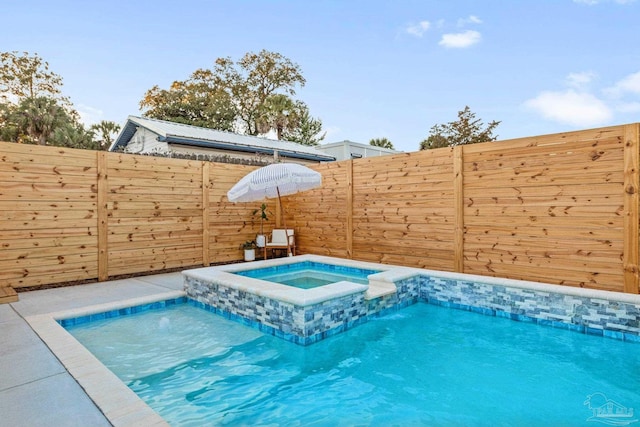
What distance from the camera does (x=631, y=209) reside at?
4.62m

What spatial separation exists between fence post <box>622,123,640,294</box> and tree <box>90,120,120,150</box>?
21613 mm

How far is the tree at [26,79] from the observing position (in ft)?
73.7

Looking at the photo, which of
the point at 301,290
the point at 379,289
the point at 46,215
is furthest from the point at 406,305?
the point at 46,215

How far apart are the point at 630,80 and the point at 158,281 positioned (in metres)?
13.5

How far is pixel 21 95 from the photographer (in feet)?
74.6

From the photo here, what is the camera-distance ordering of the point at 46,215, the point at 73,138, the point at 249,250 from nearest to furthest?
the point at 46,215 → the point at 249,250 → the point at 73,138

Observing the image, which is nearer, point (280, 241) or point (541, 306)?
point (541, 306)

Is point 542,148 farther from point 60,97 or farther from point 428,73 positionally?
point 60,97

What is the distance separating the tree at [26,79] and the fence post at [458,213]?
26099 millimetres

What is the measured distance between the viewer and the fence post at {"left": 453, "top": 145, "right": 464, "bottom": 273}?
6.20m

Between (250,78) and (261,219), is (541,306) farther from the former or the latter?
(250,78)

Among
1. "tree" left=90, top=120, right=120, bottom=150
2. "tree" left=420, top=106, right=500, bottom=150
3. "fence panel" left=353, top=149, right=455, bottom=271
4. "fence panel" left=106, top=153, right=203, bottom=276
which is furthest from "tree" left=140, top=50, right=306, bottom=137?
"fence panel" left=353, top=149, right=455, bottom=271

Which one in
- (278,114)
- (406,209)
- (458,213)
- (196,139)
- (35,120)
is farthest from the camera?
(278,114)

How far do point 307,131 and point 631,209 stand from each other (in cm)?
2595
